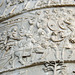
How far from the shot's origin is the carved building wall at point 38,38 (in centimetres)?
392

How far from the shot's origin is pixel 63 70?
3.78 metres

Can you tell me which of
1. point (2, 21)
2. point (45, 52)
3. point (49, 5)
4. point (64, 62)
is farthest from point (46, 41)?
point (2, 21)

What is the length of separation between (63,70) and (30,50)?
681mm

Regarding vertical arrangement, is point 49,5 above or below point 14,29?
above

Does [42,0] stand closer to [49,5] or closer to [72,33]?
[49,5]

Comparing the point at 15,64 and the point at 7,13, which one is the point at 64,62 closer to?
Result: the point at 15,64

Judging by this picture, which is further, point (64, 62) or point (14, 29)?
point (14, 29)

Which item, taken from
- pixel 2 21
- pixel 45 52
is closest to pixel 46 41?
pixel 45 52

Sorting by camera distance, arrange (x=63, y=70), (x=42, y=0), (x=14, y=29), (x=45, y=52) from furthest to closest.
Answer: (x=42, y=0)
(x=14, y=29)
(x=45, y=52)
(x=63, y=70)

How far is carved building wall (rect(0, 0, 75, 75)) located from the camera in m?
3.92

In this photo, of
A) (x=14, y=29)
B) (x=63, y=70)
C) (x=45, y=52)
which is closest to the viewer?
(x=63, y=70)

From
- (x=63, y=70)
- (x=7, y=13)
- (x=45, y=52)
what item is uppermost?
(x=7, y=13)

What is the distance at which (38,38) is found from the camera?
4.31m

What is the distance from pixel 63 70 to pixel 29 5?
5.72 feet
